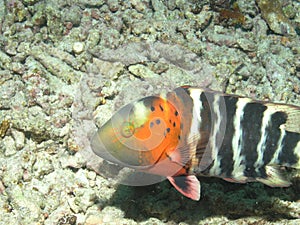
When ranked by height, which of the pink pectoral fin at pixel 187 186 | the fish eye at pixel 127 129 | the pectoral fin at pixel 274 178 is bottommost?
the pink pectoral fin at pixel 187 186

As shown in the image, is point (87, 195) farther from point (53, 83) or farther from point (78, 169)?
point (53, 83)

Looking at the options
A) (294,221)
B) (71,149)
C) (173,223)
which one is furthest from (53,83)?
(294,221)

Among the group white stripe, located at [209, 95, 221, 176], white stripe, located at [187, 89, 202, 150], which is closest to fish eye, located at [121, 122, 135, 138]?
white stripe, located at [187, 89, 202, 150]

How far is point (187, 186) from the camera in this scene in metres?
2.95

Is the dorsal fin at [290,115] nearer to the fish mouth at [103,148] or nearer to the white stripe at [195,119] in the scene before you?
the white stripe at [195,119]

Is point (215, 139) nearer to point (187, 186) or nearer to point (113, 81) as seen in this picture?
point (187, 186)

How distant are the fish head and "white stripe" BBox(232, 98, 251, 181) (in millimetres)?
489

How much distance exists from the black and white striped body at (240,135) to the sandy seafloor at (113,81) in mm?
454

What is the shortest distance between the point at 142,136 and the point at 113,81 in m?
1.54

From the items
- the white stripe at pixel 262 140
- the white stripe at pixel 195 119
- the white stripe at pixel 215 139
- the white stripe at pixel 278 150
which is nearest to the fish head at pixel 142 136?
the white stripe at pixel 195 119

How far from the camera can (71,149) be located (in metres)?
3.69

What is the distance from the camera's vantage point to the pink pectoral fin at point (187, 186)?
2922 millimetres

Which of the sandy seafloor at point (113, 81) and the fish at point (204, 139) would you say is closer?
the fish at point (204, 139)

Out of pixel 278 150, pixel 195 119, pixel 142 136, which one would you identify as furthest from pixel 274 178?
pixel 142 136
